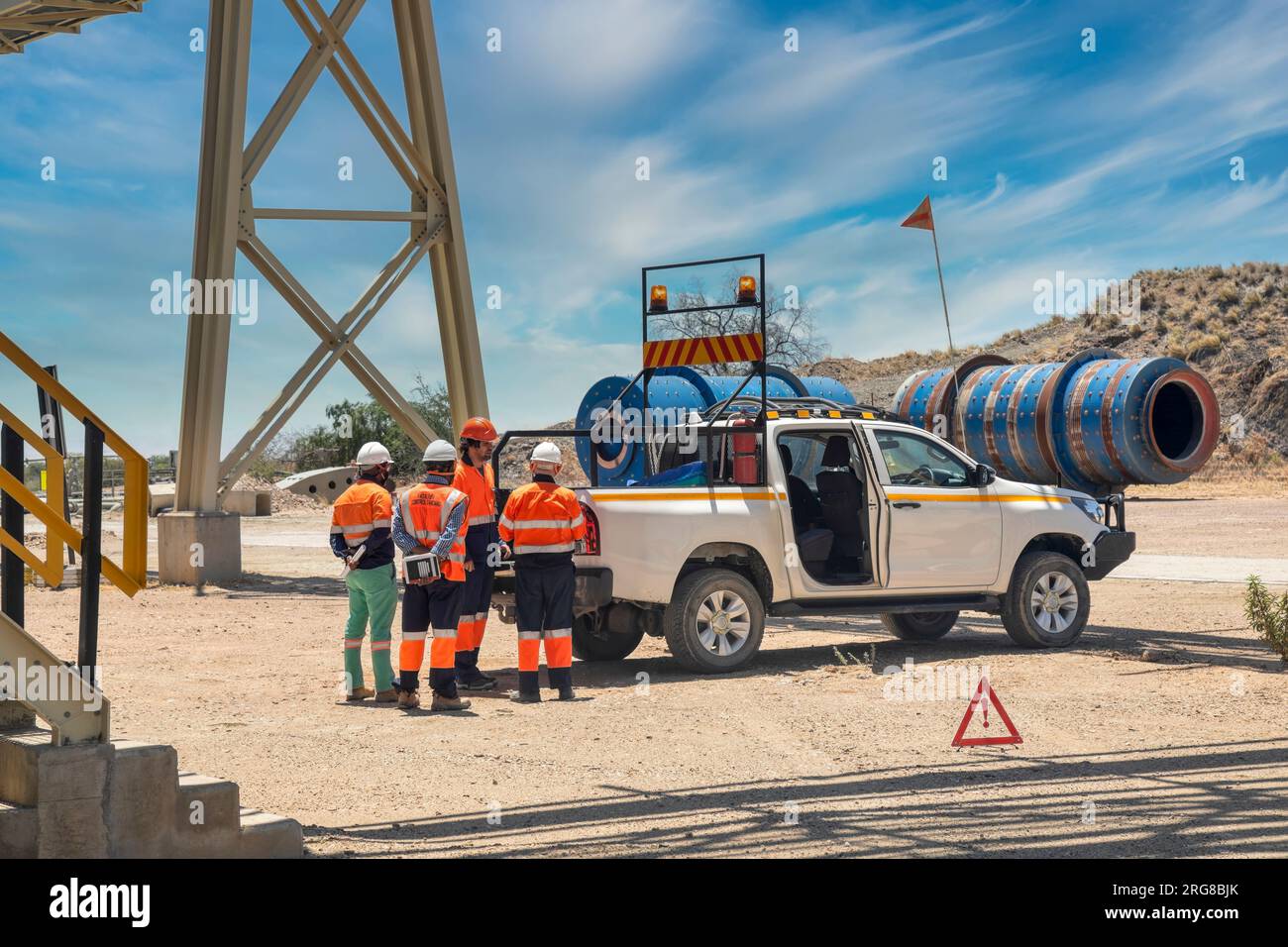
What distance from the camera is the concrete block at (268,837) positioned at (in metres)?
5.81

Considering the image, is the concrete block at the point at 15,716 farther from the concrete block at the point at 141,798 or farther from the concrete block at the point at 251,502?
the concrete block at the point at 251,502

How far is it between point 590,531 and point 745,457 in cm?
Result: 150

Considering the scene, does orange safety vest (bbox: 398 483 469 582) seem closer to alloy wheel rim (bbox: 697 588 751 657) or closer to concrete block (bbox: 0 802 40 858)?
alloy wheel rim (bbox: 697 588 751 657)

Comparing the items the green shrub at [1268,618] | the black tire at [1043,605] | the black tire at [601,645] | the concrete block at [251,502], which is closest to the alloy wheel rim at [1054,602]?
the black tire at [1043,605]

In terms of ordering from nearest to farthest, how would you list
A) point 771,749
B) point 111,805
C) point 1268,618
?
1. point 111,805
2. point 771,749
3. point 1268,618

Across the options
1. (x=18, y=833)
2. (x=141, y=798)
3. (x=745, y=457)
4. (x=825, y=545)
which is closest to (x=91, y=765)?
(x=141, y=798)

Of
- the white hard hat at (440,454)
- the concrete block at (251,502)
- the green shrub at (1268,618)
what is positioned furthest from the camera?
the concrete block at (251,502)

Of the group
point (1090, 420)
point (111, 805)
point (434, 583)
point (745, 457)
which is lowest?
point (111, 805)

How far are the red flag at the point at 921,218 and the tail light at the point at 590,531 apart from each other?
5.90m

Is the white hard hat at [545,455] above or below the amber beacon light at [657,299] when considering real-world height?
below

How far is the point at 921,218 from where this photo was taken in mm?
15086

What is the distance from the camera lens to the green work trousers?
34.3 feet

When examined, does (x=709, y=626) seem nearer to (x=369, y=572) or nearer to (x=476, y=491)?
(x=476, y=491)
